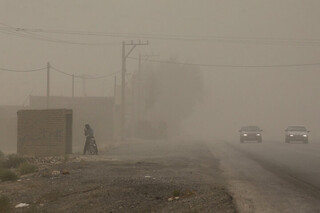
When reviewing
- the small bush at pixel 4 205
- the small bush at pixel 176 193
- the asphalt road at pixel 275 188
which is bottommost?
the small bush at pixel 4 205

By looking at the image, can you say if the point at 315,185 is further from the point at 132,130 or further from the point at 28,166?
the point at 132,130

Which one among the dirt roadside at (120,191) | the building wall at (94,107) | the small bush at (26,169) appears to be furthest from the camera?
the building wall at (94,107)

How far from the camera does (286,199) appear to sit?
47.0ft

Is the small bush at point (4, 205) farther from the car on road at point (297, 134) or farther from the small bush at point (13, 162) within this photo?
the car on road at point (297, 134)

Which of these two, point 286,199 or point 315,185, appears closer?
point 286,199

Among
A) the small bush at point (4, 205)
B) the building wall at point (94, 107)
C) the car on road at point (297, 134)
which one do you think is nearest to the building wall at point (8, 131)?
the building wall at point (94, 107)

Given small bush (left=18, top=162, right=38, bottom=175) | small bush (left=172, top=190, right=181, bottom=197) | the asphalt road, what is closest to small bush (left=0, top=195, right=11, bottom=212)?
small bush (left=172, top=190, right=181, bottom=197)

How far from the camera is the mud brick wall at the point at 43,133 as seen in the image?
3341 centimetres

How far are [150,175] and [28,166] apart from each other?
A: 4.97 meters

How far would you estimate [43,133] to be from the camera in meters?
33.5

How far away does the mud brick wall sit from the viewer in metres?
33.4

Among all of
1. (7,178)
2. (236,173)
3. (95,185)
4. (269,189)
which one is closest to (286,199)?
(269,189)

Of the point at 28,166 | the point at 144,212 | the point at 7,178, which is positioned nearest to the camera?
the point at 144,212

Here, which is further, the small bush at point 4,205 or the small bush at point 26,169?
the small bush at point 26,169
